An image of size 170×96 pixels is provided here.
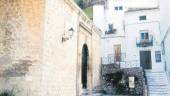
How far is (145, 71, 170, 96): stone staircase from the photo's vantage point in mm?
14641

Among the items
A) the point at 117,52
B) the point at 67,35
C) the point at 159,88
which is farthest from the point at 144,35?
the point at 67,35

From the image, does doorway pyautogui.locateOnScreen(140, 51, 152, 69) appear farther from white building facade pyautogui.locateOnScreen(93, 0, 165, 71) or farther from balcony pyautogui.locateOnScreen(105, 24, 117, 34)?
balcony pyautogui.locateOnScreen(105, 24, 117, 34)

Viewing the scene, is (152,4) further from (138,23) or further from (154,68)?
(154,68)

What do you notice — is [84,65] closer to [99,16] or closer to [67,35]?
[67,35]

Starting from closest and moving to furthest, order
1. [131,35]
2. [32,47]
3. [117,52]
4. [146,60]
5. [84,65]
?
[32,47]
[84,65]
[146,60]
[131,35]
[117,52]

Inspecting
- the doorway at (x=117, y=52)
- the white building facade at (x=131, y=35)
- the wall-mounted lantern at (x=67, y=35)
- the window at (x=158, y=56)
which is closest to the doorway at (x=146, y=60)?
the white building facade at (x=131, y=35)

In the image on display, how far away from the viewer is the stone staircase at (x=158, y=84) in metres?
14.6

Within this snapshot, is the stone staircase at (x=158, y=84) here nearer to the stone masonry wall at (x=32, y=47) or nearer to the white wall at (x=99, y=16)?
the stone masonry wall at (x=32, y=47)

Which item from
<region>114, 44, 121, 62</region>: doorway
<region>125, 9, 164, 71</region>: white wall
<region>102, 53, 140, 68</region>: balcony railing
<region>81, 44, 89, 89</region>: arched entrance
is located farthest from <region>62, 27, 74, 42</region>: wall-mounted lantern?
<region>114, 44, 121, 62</region>: doorway

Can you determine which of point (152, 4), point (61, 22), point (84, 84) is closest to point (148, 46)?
point (152, 4)

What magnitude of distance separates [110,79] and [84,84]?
4.26 m

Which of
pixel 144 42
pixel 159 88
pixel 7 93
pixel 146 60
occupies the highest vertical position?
pixel 144 42

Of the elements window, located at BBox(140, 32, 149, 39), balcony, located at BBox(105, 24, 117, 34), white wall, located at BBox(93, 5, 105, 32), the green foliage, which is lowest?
the green foliage

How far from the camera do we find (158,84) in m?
16.4
